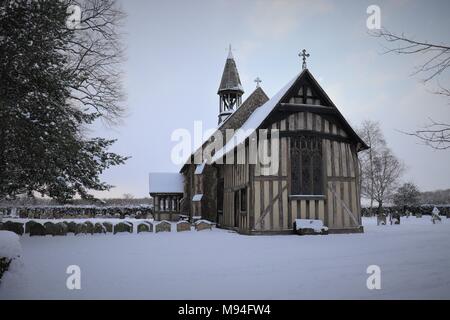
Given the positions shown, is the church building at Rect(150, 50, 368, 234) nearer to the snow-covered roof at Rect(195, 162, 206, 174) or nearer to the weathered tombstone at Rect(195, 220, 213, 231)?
the weathered tombstone at Rect(195, 220, 213, 231)

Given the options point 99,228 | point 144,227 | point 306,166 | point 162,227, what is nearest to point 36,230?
point 99,228

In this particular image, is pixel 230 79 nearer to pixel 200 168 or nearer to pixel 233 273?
pixel 200 168

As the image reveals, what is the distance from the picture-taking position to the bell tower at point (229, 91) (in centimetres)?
3391

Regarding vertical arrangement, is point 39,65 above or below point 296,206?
above

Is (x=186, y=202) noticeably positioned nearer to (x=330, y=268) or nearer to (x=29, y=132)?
(x=29, y=132)

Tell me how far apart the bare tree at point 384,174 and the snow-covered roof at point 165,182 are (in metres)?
25.2

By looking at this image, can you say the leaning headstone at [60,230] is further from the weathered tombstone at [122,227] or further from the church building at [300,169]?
the church building at [300,169]

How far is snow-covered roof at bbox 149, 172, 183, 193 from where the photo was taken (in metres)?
36.4

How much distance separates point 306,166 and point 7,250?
14.0m

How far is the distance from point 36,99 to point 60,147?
1.84 m

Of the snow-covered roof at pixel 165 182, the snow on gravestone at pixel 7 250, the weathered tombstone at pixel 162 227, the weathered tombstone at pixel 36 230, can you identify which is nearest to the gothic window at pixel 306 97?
the weathered tombstone at pixel 162 227

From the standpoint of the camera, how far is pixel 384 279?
6410 mm
